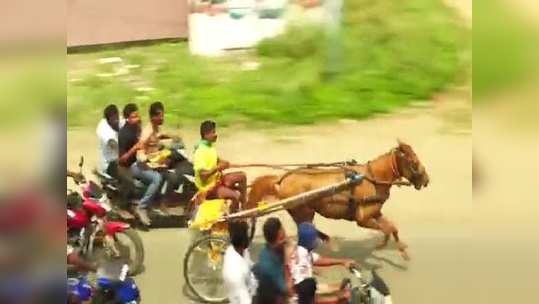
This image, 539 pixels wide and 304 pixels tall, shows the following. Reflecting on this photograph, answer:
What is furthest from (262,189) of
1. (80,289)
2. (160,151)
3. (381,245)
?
(80,289)

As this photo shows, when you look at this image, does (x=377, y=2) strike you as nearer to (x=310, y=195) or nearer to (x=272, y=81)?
(x=272, y=81)

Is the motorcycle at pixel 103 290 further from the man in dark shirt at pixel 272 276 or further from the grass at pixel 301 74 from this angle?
the grass at pixel 301 74

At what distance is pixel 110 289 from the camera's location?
5.77 metres

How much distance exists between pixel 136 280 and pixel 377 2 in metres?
2.04

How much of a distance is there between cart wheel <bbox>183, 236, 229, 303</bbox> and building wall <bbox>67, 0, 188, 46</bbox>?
3.92 ft

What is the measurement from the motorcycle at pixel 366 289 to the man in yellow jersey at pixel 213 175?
73 centimetres

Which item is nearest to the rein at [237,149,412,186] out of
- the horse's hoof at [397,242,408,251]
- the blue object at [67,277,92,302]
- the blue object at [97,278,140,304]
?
the horse's hoof at [397,242,408,251]

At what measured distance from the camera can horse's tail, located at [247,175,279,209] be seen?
19.1ft

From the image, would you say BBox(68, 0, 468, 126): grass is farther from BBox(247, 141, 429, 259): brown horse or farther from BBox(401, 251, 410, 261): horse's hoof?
BBox(401, 251, 410, 261): horse's hoof

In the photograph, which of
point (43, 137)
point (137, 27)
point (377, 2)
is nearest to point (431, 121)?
point (377, 2)

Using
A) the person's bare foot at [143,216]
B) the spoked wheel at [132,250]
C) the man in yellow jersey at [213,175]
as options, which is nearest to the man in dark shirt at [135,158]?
the person's bare foot at [143,216]

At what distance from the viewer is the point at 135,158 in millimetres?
5875

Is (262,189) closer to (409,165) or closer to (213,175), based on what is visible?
(213,175)

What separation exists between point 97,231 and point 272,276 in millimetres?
1013
